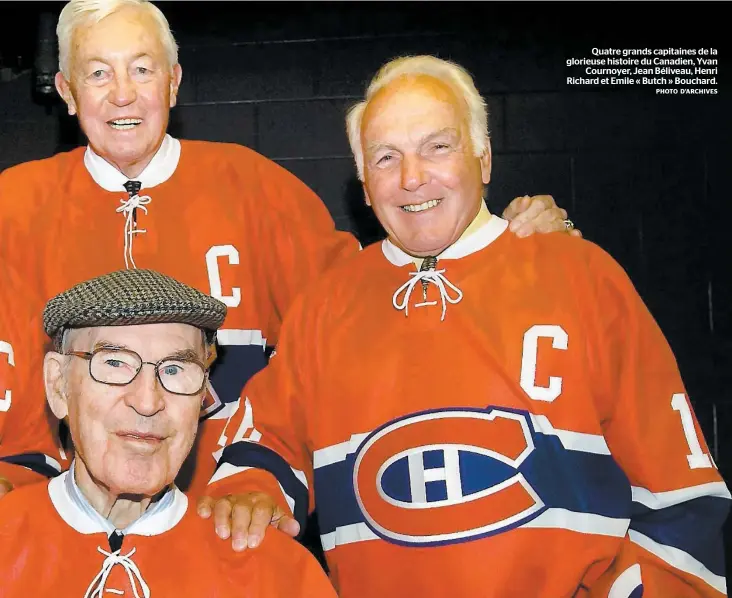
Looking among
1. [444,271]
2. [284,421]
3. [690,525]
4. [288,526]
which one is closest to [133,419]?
[288,526]

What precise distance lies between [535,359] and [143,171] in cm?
104

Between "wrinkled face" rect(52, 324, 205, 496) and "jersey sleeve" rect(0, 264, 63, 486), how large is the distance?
47cm

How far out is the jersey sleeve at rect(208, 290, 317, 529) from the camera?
7.40ft

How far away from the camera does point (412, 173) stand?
2209 millimetres

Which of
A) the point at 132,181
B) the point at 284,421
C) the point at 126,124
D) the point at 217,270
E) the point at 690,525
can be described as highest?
the point at 126,124

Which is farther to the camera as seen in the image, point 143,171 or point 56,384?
A: point 143,171

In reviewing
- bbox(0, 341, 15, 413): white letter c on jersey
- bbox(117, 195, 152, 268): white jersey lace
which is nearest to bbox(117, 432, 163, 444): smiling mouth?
bbox(0, 341, 15, 413): white letter c on jersey

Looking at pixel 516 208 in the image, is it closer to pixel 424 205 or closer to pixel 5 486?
pixel 424 205

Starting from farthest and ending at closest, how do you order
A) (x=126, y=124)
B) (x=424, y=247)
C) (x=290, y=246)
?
(x=290, y=246) → (x=126, y=124) → (x=424, y=247)

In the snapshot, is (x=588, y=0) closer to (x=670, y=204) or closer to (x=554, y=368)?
(x=670, y=204)

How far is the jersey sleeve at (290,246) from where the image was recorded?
2637 mm

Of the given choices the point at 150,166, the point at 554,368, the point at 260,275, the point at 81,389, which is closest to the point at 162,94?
the point at 150,166

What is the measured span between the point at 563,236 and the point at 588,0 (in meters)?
0.90

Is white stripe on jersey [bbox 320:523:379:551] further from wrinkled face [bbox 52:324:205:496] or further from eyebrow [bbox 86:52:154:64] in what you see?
eyebrow [bbox 86:52:154:64]
